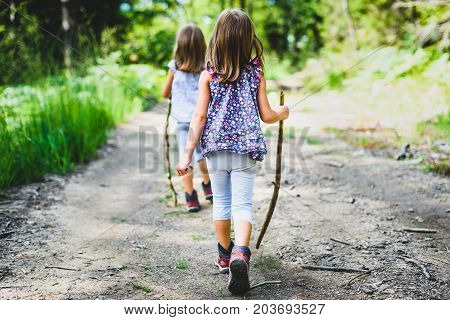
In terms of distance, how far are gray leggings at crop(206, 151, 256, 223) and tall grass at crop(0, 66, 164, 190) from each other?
223 cm

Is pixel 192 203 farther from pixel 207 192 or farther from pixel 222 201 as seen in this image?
pixel 222 201

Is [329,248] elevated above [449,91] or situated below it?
below

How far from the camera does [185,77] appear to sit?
3582 mm

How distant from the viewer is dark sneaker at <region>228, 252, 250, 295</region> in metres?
2.20

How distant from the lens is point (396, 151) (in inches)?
210

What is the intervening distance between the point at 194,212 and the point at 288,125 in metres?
4.31

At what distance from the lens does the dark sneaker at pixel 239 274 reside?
2.20 metres

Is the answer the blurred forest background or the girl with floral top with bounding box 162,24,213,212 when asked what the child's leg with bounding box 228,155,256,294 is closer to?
the girl with floral top with bounding box 162,24,213,212

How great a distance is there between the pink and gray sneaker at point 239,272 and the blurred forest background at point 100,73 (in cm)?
250

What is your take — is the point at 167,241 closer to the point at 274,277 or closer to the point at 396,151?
the point at 274,277

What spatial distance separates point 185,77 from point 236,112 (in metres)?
1.36

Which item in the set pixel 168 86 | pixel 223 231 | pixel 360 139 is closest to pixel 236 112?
pixel 223 231
